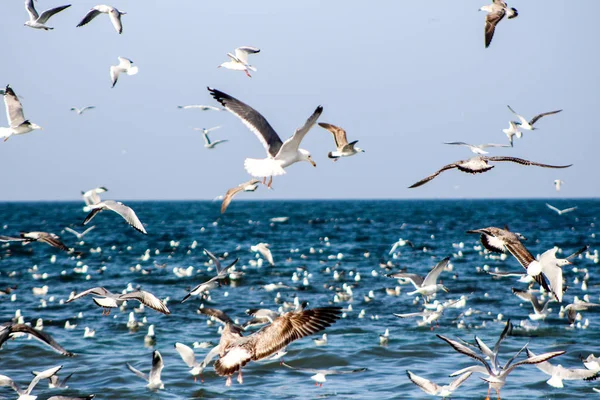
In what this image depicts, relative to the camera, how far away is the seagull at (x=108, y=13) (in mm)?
13836

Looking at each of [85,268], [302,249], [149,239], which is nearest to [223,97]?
[85,268]

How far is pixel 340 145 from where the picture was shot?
44.1 ft

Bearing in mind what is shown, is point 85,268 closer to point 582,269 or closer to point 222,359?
point 582,269

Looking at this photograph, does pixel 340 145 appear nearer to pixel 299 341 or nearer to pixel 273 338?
pixel 299 341

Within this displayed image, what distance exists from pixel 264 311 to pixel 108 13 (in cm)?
607

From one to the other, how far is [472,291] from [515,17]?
1101 cm

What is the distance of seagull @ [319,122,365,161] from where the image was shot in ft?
42.4

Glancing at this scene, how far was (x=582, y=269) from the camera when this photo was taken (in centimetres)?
2611

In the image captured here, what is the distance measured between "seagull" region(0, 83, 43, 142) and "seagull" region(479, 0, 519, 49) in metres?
7.97

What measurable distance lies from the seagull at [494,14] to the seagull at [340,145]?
2.87 meters

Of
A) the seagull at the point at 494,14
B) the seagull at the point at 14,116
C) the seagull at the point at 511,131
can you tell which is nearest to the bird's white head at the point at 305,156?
the seagull at the point at 494,14

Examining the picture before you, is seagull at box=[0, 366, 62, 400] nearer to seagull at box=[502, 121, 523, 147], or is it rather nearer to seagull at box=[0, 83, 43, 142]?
seagull at box=[0, 83, 43, 142]

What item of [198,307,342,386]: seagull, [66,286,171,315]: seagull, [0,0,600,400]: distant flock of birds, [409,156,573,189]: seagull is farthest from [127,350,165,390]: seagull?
[409,156,573,189]: seagull

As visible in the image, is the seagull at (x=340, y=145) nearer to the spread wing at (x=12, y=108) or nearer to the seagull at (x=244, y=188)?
the seagull at (x=244, y=188)
